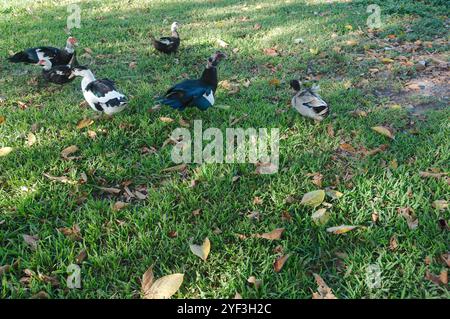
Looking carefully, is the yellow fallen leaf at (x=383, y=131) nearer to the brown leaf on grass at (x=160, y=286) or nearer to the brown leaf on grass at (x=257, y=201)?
the brown leaf on grass at (x=257, y=201)

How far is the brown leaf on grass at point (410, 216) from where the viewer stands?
9.06 ft

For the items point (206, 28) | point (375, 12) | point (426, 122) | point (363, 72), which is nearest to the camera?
point (426, 122)

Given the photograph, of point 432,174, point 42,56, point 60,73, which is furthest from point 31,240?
point 42,56

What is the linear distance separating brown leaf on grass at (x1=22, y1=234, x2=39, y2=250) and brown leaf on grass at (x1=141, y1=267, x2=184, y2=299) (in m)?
0.79

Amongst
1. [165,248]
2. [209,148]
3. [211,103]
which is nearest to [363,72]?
[211,103]

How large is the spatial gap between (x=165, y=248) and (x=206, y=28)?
18.2ft

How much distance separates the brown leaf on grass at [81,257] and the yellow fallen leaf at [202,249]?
658mm

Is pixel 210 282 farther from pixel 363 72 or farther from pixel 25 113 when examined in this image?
pixel 363 72

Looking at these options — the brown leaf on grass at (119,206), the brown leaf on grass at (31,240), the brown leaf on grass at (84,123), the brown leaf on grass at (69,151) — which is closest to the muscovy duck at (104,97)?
the brown leaf on grass at (84,123)

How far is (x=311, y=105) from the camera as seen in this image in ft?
13.2

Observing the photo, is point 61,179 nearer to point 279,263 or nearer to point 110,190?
point 110,190

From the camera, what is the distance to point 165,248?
8.73 feet

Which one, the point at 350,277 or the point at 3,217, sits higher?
the point at 3,217

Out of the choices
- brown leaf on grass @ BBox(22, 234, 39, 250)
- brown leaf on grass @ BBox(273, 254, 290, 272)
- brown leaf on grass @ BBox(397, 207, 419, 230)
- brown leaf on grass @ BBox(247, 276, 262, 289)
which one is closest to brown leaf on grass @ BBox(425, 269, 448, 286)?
brown leaf on grass @ BBox(397, 207, 419, 230)
